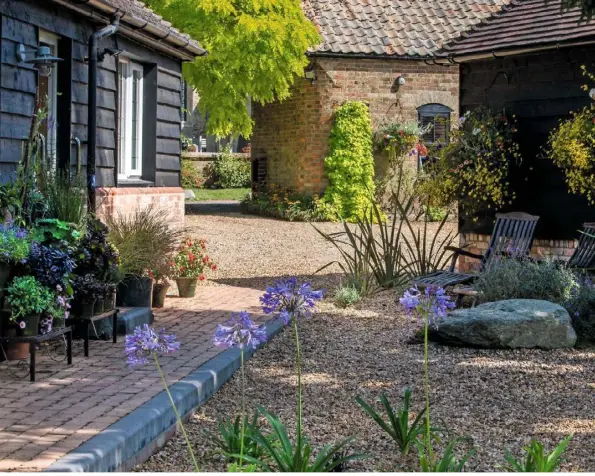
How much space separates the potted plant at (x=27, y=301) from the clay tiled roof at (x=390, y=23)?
16.3 m

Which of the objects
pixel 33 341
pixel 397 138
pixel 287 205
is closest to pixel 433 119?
pixel 397 138

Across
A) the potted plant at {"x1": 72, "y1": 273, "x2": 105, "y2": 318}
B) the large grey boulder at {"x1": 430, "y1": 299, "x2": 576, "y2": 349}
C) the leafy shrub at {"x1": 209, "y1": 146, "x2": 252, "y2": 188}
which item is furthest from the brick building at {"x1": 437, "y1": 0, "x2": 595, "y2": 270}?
the leafy shrub at {"x1": 209, "y1": 146, "x2": 252, "y2": 188}

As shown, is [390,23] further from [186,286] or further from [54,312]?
[54,312]

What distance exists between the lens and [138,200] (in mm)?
12156

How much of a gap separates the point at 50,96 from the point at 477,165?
5.41 m

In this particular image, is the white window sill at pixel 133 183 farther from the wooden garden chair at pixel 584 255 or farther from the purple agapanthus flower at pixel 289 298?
the purple agapanthus flower at pixel 289 298

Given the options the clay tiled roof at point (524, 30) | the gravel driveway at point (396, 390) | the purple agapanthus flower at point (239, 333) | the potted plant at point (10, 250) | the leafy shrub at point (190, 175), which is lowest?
the gravel driveway at point (396, 390)

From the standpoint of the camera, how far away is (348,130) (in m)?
22.7

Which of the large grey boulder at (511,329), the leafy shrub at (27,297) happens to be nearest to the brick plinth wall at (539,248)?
the large grey boulder at (511,329)

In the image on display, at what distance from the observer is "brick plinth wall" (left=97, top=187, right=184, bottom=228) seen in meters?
10.9

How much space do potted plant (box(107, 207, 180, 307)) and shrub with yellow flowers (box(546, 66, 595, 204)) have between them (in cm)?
476

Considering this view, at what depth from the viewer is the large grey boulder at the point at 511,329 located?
8.40m

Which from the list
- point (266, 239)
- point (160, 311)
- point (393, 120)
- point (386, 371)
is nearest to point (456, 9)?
point (393, 120)

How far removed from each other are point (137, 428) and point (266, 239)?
45.6ft
